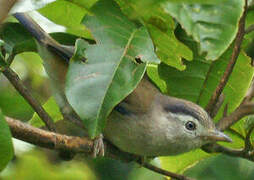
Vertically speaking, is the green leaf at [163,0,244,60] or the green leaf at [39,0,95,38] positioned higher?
the green leaf at [163,0,244,60]

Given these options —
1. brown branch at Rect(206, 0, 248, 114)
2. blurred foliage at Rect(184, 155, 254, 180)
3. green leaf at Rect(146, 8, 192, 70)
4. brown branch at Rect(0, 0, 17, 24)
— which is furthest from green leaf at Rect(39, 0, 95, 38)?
blurred foliage at Rect(184, 155, 254, 180)

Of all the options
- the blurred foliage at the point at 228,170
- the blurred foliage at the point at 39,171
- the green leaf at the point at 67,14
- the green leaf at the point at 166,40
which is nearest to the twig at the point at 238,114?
the green leaf at the point at 166,40

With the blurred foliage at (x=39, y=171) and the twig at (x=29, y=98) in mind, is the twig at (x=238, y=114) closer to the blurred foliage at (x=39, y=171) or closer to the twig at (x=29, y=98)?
the twig at (x=29, y=98)

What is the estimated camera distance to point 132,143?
2832mm

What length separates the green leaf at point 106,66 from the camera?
1.86 m

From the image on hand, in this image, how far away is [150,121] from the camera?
3088 mm

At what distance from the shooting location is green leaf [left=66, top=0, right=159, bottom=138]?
1.86 m

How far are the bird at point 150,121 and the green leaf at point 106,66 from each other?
1.69 ft

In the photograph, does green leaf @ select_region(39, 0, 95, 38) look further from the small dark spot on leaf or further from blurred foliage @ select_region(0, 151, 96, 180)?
blurred foliage @ select_region(0, 151, 96, 180)

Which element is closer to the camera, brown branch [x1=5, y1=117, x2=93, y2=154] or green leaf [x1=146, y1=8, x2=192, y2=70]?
brown branch [x1=5, y1=117, x2=93, y2=154]

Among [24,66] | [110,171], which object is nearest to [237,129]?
[24,66]

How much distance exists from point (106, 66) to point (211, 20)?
55 centimetres

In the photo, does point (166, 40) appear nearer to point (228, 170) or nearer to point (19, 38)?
point (19, 38)

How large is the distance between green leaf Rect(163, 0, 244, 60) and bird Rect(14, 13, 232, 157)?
41.7 inches
